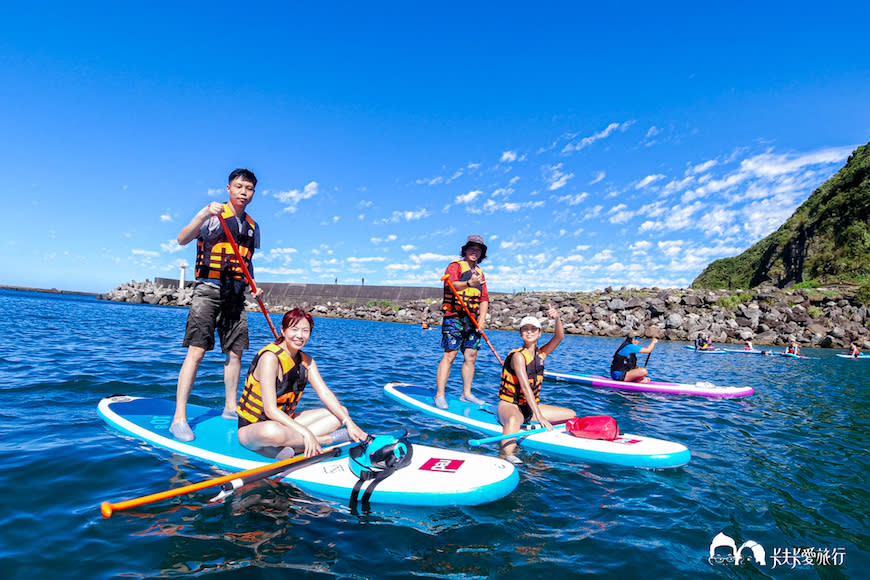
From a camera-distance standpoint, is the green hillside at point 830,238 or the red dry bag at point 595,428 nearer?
the red dry bag at point 595,428

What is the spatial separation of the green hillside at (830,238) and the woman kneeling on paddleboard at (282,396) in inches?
1725

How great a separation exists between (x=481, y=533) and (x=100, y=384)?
25.4ft

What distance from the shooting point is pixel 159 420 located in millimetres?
5773

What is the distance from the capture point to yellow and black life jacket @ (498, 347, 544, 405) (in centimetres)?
636

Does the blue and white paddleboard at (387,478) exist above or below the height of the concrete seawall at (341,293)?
below

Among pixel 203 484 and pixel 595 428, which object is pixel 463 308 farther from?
pixel 203 484

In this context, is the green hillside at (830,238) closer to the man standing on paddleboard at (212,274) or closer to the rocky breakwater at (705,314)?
the rocky breakwater at (705,314)

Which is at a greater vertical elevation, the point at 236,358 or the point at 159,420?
the point at 236,358

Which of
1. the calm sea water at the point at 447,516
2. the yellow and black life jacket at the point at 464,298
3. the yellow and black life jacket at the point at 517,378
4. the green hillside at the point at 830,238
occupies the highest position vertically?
the green hillside at the point at 830,238

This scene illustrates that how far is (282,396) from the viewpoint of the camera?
15.8 feet

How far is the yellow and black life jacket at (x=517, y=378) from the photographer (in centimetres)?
636

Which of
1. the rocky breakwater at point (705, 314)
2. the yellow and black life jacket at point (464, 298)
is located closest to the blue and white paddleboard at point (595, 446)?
the yellow and black life jacket at point (464, 298)

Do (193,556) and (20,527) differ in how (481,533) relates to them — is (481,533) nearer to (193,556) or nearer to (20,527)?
(193,556)

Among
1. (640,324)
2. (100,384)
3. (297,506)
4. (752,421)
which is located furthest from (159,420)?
(640,324)
